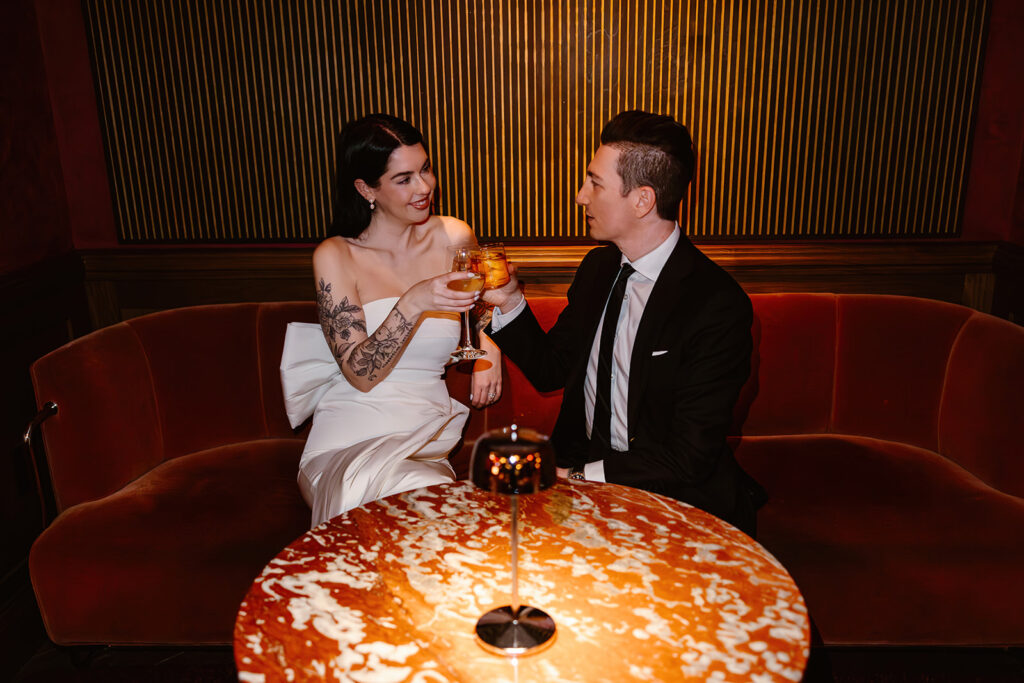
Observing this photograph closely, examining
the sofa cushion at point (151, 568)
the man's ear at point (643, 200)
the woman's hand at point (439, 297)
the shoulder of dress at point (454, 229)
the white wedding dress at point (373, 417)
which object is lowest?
the sofa cushion at point (151, 568)

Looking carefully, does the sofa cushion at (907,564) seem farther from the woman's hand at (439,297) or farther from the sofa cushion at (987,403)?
the woman's hand at (439,297)

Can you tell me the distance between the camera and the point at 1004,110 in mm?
3078

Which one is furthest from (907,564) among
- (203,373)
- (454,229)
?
(203,373)

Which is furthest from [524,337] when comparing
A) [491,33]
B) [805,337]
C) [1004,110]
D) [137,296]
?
[1004,110]

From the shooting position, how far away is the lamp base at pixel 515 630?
4.07 ft

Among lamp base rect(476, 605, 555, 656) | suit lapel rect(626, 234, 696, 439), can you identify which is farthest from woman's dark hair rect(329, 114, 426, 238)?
lamp base rect(476, 605, 555, 656)

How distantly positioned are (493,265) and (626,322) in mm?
536

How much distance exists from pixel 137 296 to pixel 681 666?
3.00 m

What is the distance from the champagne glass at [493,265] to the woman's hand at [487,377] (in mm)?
779

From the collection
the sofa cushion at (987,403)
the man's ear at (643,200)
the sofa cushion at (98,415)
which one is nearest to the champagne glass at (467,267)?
the man's ear at (643,200)

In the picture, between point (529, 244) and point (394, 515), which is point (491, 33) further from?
point (394, 515)

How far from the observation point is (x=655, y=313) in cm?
216

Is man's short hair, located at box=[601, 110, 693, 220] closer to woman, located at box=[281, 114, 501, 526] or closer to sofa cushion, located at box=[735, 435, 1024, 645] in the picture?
woman, located at box=[281, 114, 501, 526]

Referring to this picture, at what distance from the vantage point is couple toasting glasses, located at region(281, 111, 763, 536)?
6.86ft
